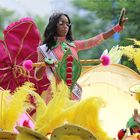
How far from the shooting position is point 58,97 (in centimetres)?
221

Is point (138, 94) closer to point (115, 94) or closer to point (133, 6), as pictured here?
point (115, 94)

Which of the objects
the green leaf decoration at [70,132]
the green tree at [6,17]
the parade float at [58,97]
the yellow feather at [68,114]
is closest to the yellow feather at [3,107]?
the parade float at [58,97]

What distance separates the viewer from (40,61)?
3.62 metres

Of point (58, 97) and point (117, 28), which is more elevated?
point (58, 97)

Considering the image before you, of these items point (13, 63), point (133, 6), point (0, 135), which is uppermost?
point (0, 135)

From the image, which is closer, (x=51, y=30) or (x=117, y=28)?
(x=51, y=30)

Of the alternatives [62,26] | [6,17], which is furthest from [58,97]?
[6,17]

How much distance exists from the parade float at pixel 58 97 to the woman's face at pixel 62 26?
0.72 ft

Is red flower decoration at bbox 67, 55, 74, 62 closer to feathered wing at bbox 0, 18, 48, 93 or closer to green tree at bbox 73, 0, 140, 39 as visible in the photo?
feathered wing at bbox 0, 18, 48, 93

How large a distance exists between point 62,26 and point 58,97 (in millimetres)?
1411

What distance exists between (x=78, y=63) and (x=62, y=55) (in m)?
0.28

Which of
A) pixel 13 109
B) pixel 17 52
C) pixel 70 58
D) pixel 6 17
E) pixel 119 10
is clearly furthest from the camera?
pixel 6 17

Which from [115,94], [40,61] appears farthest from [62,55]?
[115,94]

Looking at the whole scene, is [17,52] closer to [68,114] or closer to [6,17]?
[68,114]
